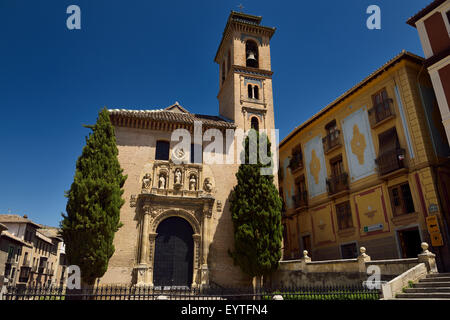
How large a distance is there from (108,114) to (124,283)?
30.2 ft


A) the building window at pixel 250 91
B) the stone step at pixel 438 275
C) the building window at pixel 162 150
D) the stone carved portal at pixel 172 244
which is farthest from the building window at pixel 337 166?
the building window at pixel 162 150

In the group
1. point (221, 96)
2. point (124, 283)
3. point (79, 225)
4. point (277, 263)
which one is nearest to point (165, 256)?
point (124, 283)

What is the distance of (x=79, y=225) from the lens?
14.6 meters

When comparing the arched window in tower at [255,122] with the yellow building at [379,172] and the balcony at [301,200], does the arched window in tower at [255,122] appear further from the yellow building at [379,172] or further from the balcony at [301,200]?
the balcony at [301,200]

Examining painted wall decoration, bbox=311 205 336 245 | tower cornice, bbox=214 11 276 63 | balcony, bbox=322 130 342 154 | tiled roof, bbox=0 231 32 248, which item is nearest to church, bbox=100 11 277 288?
balcony, bbox=322 130 342 154

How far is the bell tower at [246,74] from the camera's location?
2266cm

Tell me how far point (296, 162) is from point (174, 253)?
12.1 m

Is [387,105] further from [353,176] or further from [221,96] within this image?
[221,96]

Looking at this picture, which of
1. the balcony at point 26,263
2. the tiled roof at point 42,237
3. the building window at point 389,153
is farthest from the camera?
the tiled roof at point 42,237

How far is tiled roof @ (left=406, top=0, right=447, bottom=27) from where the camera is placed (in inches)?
615

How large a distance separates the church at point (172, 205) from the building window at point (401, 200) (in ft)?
29.1

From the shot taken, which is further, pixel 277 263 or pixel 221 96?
pixel 221 96
